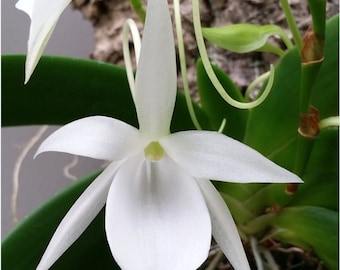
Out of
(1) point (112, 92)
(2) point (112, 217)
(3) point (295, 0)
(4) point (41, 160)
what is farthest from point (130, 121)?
(4) point (41, 160)

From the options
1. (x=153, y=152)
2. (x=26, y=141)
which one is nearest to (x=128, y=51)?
(x=153, y=152)

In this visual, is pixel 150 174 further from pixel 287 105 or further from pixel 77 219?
pixel 287 105

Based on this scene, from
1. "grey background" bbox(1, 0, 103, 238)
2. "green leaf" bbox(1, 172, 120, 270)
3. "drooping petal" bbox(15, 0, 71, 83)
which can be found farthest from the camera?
"grey background" bbox(1, 0, 103, 238)

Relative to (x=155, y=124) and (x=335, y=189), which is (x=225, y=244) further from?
(x=335, y=189)

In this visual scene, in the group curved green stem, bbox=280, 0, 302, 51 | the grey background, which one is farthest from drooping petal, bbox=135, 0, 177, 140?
the grey background

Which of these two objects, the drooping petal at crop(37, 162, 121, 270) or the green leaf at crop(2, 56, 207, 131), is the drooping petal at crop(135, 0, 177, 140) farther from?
the green leaf at crop(2, 56, 207, 131)

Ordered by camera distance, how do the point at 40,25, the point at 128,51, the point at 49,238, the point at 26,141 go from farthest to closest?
the point at 26,141
the point at 49,238
the point at 128,51
the point at 40,25
